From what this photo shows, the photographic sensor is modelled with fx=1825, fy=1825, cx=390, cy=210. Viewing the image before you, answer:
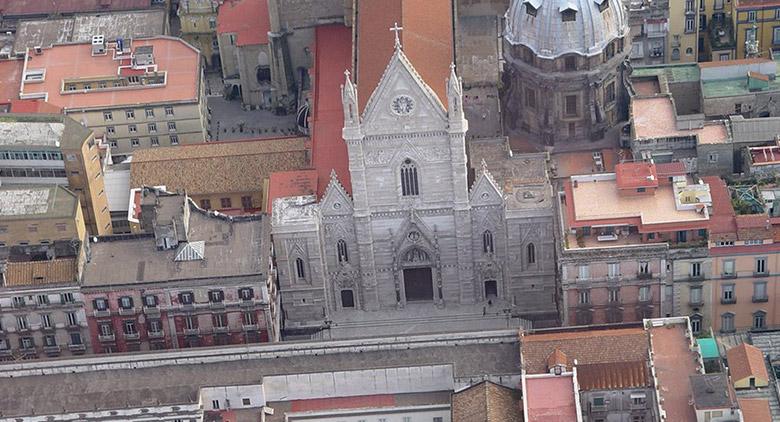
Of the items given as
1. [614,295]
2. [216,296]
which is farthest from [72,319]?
[614,295]

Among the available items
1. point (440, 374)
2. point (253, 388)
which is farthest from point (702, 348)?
point (253, 388)

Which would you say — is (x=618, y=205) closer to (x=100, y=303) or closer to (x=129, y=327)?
(x=129, y=327)

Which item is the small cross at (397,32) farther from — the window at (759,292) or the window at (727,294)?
the window at (759,292)

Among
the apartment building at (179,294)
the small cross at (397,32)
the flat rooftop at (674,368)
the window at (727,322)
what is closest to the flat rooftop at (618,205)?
the window at (727,322)

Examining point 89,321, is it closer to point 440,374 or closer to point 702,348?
point 440,374

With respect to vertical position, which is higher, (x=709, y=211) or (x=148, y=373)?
(x=709, y=211)

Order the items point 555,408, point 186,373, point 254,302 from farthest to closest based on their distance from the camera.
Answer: point 254,302 → point 186,373 → point 555,408

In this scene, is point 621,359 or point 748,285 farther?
point 748,285
